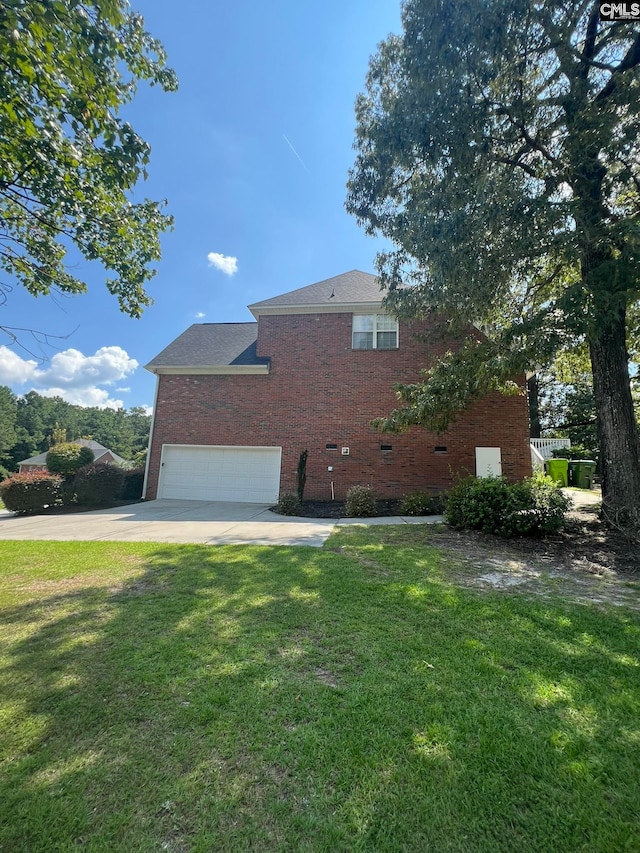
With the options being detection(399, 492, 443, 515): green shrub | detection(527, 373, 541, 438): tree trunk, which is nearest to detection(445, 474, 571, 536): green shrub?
detection(399, 492, 443, 515): green shrub

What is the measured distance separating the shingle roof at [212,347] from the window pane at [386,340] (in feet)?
12.8

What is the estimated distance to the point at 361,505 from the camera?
9.57 metres

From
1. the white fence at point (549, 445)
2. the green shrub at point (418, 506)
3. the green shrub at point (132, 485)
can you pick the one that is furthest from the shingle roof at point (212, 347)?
the white fence at point (549, 445)

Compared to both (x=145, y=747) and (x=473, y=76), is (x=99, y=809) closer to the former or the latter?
(x=145, y=747)

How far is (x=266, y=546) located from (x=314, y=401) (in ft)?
23.5

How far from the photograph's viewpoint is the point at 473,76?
6.23 metres

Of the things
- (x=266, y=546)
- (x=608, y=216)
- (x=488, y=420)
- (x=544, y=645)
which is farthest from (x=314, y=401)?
(x=544, y=645)

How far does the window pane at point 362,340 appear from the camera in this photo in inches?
501

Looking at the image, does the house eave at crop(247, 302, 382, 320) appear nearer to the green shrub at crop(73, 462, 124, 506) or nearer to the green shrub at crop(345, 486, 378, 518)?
the green shrub at crop(345, 486, 378, 518)

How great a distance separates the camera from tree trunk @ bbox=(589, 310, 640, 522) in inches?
263

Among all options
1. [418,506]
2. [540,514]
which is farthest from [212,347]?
[540,514]

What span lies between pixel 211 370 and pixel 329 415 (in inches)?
177

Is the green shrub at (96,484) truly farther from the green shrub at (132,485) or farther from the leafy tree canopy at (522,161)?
the leafy tree canopy at (522,161)

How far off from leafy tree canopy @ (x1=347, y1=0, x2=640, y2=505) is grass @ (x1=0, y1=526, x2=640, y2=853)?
4.97 meters
